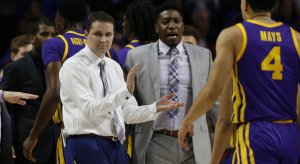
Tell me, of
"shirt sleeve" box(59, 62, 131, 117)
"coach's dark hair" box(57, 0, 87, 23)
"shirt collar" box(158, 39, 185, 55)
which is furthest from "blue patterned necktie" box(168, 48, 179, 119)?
"shirt sleeve" box(59, 62, 131, 117)

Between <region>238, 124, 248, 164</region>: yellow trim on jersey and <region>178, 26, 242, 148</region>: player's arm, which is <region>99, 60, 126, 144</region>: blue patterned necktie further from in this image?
<region>238, 124, 248, 164</region>: yellow trim on jersey

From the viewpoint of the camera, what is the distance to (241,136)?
4.80m

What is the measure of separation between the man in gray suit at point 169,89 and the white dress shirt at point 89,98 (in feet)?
2.63

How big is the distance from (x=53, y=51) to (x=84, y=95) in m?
1.13

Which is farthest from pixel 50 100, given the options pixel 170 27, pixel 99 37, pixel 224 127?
pixel 224 127

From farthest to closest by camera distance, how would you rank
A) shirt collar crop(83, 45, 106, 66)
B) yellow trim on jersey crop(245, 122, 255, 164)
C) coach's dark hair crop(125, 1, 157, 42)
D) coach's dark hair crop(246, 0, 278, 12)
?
coach's dark hair crop(125, 1, 157, 42) < shirt collar crop(83, 45, 106, 66) < coach's dark hair crop(246, 0, 278, 12) < yellow trim on jersey crop(245, 122, 255, 164)

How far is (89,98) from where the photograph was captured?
561 centimetres

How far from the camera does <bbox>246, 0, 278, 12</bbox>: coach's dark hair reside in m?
4.90

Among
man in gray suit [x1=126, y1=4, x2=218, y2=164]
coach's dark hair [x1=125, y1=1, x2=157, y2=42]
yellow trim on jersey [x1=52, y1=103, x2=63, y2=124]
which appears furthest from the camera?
coach's dark hair [x1=125, y1=1, x2=157, y2=42]

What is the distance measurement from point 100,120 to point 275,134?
158 cm

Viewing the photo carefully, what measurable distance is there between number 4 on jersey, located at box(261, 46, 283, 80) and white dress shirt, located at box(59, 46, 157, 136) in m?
1.22

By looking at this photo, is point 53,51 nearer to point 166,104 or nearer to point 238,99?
point 166,104

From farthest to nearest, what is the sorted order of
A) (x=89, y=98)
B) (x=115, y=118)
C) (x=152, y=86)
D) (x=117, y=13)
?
1. (x=117, y=13)
2. (x=152, y=86)
3. (x=115, y=118)
4. (x=89, y=98)

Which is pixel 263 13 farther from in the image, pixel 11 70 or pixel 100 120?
pixel 11 70
